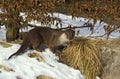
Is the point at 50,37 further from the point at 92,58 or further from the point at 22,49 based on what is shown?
the point at 92,58

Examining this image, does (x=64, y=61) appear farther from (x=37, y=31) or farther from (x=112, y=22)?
(x=112, y=22)

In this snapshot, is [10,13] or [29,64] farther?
[10,13]

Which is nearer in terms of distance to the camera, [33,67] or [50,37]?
[33,67]

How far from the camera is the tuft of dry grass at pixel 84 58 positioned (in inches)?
271

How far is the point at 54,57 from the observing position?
700 cm

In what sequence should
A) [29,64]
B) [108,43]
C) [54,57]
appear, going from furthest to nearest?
[108,43] → [54,57] → [29,64]

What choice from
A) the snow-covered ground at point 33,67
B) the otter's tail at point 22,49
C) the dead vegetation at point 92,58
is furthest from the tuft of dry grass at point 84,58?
the otter's tail at point 22,49

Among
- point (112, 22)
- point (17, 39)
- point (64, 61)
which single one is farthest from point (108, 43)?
point (17, 39)

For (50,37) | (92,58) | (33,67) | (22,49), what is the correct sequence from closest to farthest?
(33,67), (22,49), (92,58), (50,37)

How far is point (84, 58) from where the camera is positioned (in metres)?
6.98

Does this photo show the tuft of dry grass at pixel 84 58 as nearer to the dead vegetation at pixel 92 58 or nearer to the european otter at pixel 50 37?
the dead vegetation at pixel 92 58

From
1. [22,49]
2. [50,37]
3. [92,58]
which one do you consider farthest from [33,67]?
[92,58]

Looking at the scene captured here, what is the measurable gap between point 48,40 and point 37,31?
0.24 meters

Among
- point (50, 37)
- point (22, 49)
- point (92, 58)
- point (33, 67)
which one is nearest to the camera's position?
point (33, 67)
